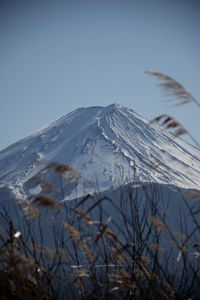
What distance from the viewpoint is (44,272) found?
5.63 ft

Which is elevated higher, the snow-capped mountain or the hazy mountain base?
the hazy mountain base

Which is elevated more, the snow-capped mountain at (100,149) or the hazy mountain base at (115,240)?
the hazy mountain base at (115,240)

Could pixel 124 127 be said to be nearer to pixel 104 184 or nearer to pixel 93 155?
pixel 93 155

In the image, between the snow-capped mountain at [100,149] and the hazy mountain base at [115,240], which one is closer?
the hazy mountain base at [115,240]

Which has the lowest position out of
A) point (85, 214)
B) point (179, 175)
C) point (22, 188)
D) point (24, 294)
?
point (179, 175)

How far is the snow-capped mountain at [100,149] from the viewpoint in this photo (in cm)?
5566

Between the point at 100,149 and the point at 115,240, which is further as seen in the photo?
the point at 100,149

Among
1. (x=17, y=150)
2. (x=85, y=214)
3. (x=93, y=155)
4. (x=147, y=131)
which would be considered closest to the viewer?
(x=85, y=214)

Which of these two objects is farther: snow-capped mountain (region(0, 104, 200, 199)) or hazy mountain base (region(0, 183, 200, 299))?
snow-capped mountain (region(0, 104, 200, 199))

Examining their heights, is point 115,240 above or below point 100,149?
above

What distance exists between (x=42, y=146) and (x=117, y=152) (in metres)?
15.6

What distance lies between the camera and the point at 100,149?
62.8 m

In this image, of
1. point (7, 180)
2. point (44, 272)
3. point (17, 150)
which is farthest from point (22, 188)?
point (44, 272)

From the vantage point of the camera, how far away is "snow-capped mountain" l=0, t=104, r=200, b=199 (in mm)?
55656
